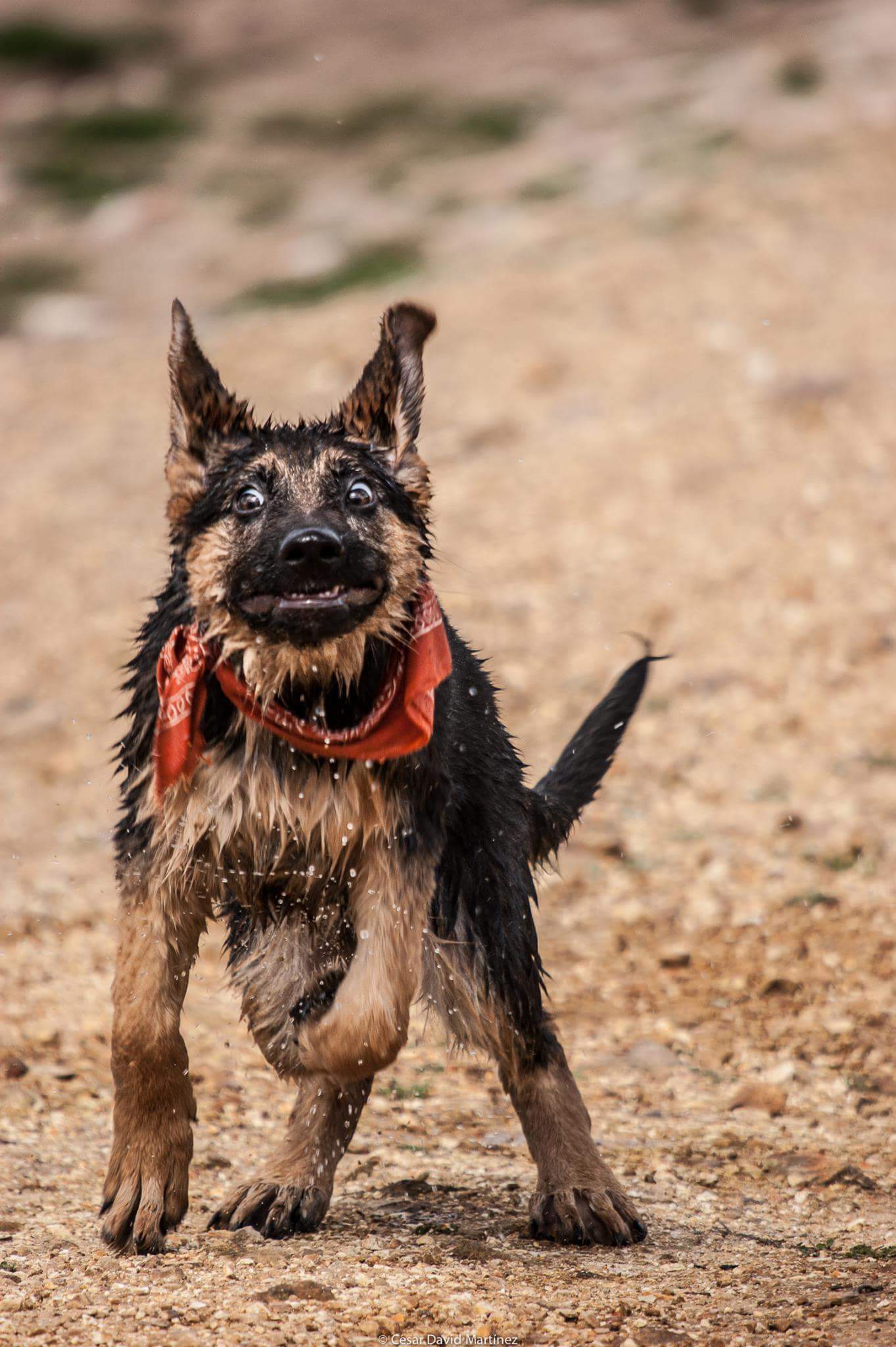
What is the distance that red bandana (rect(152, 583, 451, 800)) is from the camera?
→ 3.86 meters

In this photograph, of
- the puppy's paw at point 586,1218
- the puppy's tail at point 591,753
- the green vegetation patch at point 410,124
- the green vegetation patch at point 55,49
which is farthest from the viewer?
the green vegetation patch at point 55,49

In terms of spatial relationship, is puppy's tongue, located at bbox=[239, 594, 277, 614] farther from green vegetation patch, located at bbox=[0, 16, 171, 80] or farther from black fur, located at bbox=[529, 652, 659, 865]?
green vegetation patch, located at bbox=[0, 16, 171, 80]

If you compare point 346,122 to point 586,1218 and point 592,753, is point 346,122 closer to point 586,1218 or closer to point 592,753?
point 592,753

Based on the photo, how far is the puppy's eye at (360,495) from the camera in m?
3.94

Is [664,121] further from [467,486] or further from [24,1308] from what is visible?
[24,1308]

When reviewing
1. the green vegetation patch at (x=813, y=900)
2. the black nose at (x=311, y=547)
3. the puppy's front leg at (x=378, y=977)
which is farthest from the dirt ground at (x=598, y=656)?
the black nose at (x=311, y=547)

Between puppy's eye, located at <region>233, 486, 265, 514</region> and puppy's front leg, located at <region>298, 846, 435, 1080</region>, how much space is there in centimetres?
88

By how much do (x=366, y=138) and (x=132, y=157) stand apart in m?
2.79

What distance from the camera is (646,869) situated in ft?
25.2

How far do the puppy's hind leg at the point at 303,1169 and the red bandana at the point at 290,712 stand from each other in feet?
3.45

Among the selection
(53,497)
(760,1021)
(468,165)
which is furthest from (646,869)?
(468,165)

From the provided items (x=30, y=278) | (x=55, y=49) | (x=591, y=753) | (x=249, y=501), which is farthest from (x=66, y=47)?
(x=249, y=501)

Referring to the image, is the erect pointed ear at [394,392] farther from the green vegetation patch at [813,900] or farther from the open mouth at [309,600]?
the green vegetation patch at [813,900]

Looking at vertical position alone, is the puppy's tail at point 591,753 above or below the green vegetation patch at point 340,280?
below
